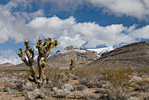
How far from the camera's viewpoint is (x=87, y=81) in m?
10.9

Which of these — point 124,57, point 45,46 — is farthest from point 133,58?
point 45,46

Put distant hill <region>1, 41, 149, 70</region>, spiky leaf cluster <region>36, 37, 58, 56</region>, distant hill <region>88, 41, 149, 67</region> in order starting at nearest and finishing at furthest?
spiky leaf cluster <region>36, 37, 58, 56</region>, distant hill <region>1, 41, 149, 70</region>, distant hill <region>88, 41, 149, 67</region>

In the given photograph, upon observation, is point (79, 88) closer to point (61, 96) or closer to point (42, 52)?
point (61, 96)

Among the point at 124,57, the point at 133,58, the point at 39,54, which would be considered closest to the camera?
the point at 39,54

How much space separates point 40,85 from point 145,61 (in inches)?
1860

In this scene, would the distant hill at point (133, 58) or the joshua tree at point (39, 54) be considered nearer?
the joshua tree at point (39, 54)

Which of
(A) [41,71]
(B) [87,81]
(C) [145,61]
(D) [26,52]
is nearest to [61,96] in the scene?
(A) [41,71]

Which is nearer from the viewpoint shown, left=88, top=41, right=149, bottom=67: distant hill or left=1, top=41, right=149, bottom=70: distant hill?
left=1, top=41, right=149, bottom=70: distant hill

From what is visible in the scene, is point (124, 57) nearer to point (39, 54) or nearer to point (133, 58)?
point (133, 58)

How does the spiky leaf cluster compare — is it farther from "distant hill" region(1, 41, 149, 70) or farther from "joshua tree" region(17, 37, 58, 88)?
"distant hill" region(1, 41, 149, 70)

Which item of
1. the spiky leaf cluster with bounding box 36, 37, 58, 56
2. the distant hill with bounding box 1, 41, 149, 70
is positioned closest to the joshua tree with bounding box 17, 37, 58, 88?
the spiky leaf cluster with bounding box 36, 37, 58, 56

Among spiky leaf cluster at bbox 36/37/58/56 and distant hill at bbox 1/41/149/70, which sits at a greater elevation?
distant hill at bbox 1/41/149/70

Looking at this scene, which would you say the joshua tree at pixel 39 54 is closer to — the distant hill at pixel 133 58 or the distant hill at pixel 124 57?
the distant hill at pixel 124 57

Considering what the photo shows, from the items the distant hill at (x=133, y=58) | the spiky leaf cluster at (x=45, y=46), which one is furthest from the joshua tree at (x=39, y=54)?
the distant hill at (x=133, y=58)
